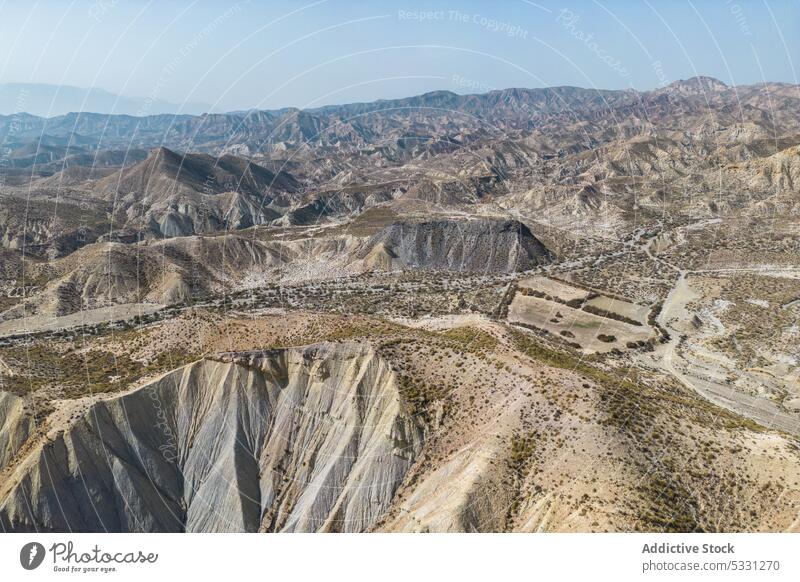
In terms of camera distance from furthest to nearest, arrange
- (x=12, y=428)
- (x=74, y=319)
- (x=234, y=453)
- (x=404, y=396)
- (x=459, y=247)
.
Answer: (x=459, y=247) < (x=74, y=319) < (x=234, y=453) < (x=404, y=396) < (x=12, y=428)

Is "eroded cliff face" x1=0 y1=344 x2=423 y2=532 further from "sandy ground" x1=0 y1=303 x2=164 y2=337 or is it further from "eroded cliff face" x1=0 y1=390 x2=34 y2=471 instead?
"sandy ground" x1=0 y1=303 x2=164 y2=337

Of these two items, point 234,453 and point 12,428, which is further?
point 234,453

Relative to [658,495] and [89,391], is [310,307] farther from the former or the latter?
[658,495]

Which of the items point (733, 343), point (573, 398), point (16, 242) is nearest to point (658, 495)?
point (573, 398)

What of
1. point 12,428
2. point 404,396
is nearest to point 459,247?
point 404,396
